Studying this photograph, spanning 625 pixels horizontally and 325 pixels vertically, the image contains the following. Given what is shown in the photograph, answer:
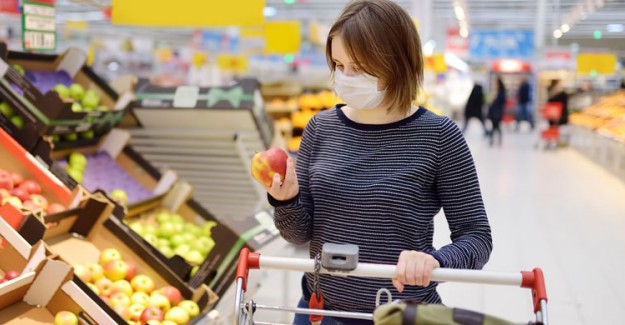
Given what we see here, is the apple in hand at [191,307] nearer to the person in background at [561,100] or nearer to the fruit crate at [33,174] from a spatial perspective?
the fruit crate at [33,174]

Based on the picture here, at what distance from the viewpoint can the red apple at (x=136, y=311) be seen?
114 inches

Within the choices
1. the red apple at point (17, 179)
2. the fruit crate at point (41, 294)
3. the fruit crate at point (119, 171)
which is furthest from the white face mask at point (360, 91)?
the fruit crate at point (119, 171)

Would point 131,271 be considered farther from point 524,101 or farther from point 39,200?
point 524,101

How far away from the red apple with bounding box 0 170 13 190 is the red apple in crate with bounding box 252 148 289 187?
79.3 inches

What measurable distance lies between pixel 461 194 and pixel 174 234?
8.24 feet

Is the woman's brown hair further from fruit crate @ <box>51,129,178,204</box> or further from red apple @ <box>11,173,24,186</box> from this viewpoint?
fruit crate @ <box>51,129,178,204</box>

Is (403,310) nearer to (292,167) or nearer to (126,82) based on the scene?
(292,167)

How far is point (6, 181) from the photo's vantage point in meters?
3.24

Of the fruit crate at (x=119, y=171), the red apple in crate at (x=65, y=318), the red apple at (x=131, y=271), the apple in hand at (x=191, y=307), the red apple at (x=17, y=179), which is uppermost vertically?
the red apple at (x=17, y=179)

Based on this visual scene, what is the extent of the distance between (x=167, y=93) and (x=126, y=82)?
0.98ft

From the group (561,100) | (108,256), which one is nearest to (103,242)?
(108,256)

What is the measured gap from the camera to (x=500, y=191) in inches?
369

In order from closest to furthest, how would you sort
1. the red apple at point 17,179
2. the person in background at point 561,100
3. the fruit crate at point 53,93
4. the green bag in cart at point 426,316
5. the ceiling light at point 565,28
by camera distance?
the green bag in cart at point 426,316, the red apple at point 17,179, the fruit crate at point 53,93, the person in background at point 561,100, the ceiling light at point 565,28

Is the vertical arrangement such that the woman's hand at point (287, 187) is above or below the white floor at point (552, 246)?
above
